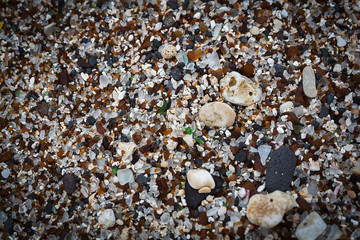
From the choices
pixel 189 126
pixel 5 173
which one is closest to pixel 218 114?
pixel 189 126

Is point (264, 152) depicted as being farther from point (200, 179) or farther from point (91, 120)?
point (91, 120)

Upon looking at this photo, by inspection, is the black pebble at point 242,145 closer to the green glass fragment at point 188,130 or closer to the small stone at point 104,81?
the green glass fragment at point 188,130

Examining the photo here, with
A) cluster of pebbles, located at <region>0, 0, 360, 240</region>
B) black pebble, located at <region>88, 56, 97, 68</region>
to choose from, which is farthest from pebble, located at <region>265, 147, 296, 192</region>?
black pebble, located at <region>88, 56, 97, 68</region>

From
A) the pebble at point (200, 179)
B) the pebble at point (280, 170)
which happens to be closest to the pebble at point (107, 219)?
the pebble at point (200, 179)

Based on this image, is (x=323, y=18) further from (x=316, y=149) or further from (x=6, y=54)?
(x=6, y=54)

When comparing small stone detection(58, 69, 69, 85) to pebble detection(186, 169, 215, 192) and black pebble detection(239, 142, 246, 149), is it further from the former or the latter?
black pebble detection(239, 142, 246, 149)
